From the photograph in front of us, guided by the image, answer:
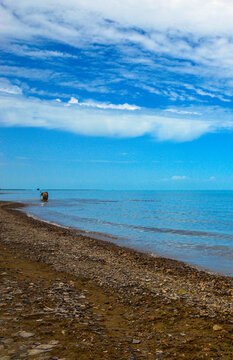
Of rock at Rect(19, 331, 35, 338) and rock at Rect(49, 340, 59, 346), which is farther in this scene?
rock at Rect(19, 331, 35, 338)

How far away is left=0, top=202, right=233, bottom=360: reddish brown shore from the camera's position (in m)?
5.34

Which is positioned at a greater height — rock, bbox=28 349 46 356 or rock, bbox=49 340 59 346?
rock, bbox=28 349 46 356

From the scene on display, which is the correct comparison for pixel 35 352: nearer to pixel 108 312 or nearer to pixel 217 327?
pixel 108 312

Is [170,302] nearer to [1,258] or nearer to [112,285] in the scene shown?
[112,285]

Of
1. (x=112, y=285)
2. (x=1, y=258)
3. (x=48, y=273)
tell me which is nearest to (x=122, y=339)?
(x=112, y=285)

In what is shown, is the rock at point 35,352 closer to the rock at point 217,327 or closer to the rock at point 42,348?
the rock at point 42,348

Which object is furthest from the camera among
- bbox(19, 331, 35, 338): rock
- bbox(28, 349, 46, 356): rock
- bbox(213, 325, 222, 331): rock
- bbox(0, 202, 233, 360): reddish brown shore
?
bbox(213, 325, 222, 331): rock

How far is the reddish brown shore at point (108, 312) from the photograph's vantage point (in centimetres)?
534

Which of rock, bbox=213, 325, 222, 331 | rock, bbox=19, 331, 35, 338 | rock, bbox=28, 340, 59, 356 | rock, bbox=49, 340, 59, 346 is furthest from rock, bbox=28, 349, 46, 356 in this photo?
rock, bbox=213, 325, 222, 331

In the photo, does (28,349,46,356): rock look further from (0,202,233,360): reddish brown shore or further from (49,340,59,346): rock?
(49,340,59,346): rock

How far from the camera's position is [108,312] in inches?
293

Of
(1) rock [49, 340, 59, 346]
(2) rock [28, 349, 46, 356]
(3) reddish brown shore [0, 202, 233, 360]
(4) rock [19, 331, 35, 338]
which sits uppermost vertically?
(2) rock [28, 349, 46, 356]

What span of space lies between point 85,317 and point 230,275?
9.56 m

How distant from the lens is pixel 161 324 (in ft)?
22.3
